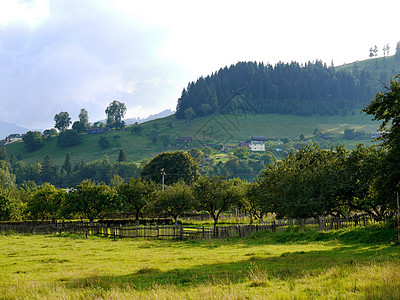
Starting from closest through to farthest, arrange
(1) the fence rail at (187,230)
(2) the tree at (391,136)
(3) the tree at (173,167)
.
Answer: (2) the tree at (391,136) → (1) the fence rail at (187,230) → (3) the tree at (173,167)

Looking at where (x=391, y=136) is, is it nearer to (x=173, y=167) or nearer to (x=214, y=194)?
(x=214, y=194)

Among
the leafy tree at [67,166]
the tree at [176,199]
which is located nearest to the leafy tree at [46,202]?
the tree at [176,199]

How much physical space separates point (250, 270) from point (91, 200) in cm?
4497

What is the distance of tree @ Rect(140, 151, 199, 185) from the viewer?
10300 centimetres

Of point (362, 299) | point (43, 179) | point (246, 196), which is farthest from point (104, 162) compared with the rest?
point (362, 299)

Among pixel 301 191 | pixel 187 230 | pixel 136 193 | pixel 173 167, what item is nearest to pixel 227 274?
pixel 187 230

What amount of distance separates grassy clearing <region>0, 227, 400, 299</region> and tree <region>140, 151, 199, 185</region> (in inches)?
2839

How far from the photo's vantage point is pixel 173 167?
4099 inches

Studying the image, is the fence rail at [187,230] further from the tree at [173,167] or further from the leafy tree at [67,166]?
the leafy tree at [67,166]

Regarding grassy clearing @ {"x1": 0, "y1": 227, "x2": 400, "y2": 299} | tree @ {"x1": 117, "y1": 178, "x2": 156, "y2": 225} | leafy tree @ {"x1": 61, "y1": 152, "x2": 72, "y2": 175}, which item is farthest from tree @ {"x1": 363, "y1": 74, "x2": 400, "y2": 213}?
leafy tree @ {"x1": 61, "y1": 152, "x2": 72, "y2": 175}

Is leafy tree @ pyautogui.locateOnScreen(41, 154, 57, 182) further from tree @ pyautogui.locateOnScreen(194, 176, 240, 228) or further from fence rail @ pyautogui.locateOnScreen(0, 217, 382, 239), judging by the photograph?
tree @ pyautogui.locateOnScreen(194, 176, 240, 228)

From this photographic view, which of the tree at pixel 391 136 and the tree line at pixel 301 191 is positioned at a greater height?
the tree at pixel 391 136

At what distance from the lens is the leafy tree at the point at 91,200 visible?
55150 mm

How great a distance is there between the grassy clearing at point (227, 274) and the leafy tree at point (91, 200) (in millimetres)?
24672
